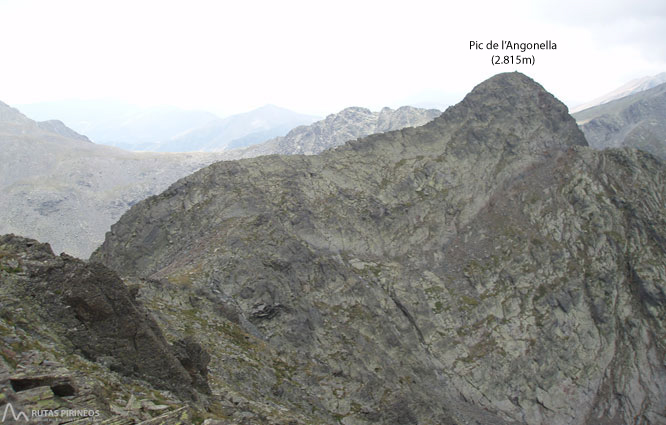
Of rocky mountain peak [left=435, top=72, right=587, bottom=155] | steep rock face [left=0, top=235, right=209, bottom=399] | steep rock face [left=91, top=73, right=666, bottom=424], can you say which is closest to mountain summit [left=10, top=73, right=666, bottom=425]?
steep rock face [left=91, top=73, right=666, bottom=424]

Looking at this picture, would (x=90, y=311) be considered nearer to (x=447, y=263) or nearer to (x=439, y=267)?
(x=439, y=267)

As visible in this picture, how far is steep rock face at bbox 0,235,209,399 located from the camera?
16219 mm

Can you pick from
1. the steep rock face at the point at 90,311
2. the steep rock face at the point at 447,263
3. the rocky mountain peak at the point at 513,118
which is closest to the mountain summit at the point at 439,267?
the steep rock face at the point at 447,263

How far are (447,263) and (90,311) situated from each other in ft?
210

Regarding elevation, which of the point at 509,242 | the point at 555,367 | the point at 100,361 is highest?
the point at 100,361

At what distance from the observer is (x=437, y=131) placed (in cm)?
9112

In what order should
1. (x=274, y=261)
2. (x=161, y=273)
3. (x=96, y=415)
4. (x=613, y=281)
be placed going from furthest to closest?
(x=613, y=281) < (x=274, y=261) < (x=161, y=273) < (x=96, y=415)

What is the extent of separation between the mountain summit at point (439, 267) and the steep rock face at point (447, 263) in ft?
0.88

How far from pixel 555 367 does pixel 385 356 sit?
28.3 m

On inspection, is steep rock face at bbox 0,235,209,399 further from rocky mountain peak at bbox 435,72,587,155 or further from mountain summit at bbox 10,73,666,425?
rocky mountain peak at bbox 435,72,587,155

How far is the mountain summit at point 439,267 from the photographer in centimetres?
4678

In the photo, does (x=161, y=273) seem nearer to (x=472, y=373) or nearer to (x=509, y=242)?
(x=472, y=373)

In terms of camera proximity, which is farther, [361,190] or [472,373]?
[361,190]

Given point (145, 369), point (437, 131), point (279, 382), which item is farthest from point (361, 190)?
point (145, 369)
